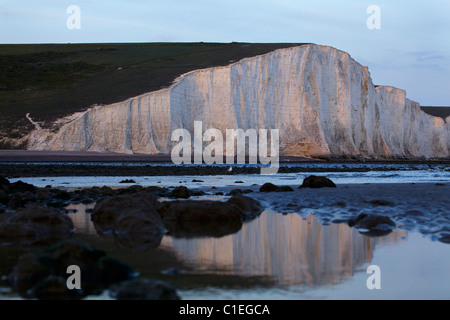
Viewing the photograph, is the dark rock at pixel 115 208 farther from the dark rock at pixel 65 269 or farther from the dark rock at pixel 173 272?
the dark rock at pixel 65 269

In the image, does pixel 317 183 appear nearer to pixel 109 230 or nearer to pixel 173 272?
pixel 109 230

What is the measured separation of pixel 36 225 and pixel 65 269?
2284 mm

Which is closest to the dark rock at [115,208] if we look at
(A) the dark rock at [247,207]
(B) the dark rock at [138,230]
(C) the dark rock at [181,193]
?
(B) the dark rock at [138,230]

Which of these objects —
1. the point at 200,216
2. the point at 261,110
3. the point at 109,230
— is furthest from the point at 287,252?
the point at 261,110

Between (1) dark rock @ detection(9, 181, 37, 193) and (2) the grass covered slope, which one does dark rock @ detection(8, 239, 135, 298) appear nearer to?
A: (1) dark rock @ detection(9, 181, 37, 193)

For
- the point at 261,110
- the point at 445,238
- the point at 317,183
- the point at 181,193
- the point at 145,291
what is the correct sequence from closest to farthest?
the point at 145,291 < the point at 445,238 < the point at 181,193 < the point at 317,183 < the point at 261,110

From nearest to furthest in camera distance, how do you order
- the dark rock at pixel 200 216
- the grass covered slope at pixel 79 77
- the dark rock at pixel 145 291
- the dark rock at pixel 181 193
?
the dark rock at pixel 145 291, the dark rock at pixel 200 216, the dark rock at pixel 181 193, the grass covered slope at pixel 79 77

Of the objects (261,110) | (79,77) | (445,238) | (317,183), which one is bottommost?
(317,183)

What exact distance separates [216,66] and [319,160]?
11319 millimetres

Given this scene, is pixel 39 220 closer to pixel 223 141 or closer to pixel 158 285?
pixel 158 285

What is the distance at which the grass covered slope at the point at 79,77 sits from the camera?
4058 cm

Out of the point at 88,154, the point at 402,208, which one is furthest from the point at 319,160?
the point at 402,208

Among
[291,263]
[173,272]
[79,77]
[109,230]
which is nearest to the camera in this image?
[173,272]

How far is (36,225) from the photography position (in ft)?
18.9
